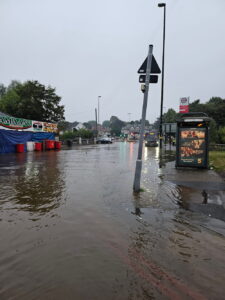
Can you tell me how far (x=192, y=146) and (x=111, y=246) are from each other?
8777 mm

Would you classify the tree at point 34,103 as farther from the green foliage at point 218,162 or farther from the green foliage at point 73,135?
the green foliage at point 218,162

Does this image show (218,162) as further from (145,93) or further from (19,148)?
(19,148)

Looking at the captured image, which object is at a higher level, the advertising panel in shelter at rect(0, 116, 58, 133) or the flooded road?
the advertising panel in shelter at rect(0, 116, 58, 133)

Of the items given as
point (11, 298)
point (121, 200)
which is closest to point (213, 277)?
point (11, 298)

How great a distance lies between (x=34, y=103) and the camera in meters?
34.5

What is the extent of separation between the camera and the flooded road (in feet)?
7.86

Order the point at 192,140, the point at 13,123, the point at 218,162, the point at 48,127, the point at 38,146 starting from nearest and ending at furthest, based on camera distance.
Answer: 1. the point at 192,140
2. the point at 218,162
3. the point at 13,123
4. the point at 38,146
5. the point at 48,127

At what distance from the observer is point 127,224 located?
4.10 metres

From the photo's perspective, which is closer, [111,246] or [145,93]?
[111,246]

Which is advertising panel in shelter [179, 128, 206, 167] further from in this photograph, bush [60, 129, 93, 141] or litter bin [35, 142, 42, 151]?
bush [60, 129, 93, 141]

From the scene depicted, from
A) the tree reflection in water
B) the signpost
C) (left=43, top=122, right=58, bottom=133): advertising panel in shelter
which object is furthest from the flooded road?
(left=43, top=122, right=58, bottom=133): advertising panel in shelter

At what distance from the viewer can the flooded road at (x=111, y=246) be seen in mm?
2395

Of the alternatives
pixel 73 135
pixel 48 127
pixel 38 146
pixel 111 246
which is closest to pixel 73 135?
pixel 73 135

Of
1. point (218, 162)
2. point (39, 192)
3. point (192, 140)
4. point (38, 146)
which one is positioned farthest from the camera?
point (38, 146)
